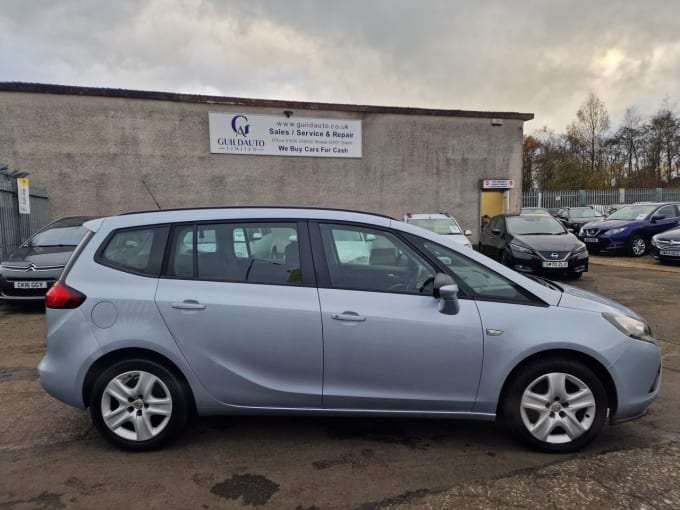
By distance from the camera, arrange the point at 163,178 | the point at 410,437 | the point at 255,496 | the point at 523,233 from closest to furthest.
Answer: the point at 255,496
the point at 410,437
the point at 523,233
the point at 163,178

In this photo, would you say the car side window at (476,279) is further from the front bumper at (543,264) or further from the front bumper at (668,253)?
the front bumper at (668,253)

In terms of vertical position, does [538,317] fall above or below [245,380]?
above

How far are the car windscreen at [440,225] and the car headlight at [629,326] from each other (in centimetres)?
812

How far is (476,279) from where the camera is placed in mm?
3016

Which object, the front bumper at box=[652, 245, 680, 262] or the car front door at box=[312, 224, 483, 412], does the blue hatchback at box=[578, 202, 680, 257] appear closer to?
the front bumper at box=[652, 245, 680, 262]

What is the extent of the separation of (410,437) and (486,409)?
1.97 ft

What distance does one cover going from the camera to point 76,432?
3318 millimetres

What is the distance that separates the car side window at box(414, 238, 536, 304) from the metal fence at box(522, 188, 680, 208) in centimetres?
2798

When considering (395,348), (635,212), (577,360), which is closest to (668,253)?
(635,212)

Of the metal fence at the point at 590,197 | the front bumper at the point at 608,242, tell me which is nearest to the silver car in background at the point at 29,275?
the front bumper at the point at 608,242

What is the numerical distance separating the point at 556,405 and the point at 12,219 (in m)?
11.8

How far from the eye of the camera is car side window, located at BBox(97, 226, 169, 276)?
10.0 feet

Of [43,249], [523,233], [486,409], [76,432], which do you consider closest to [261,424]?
[76,432]

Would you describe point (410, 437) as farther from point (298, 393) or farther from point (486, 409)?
point (298, 393)
